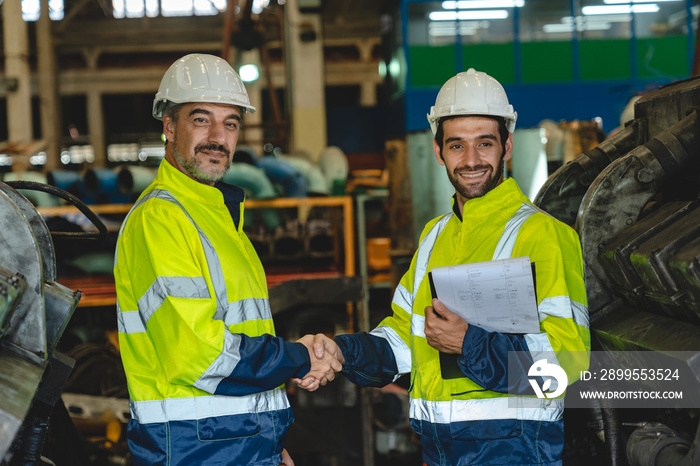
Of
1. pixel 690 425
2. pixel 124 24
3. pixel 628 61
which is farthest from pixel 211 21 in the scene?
pixel 690 425

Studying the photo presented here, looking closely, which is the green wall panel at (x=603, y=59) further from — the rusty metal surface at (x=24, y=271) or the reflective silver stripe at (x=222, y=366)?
the rusty metal surface at (x=24, y=271)

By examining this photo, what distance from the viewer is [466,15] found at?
524 inches

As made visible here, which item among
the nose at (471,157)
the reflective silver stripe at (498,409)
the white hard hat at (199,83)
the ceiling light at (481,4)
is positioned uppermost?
the ceiling light at (481,4)

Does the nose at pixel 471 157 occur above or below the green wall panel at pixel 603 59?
below

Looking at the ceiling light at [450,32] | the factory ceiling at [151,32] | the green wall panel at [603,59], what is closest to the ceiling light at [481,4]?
the ceiling light at [450,32]

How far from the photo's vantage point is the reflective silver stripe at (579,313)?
2205mm

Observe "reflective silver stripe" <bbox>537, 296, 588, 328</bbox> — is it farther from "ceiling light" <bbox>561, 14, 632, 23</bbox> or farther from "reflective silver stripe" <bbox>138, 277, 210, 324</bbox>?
"ceiling light" <bbox>561, 14, 632, 23</bbox>

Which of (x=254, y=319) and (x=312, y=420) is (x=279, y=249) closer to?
(x=312, y=420)

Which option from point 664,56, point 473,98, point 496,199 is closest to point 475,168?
point 496,199

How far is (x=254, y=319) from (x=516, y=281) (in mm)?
869

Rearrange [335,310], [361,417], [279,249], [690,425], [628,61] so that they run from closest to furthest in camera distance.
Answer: [690,425] → [361,417] → [335,310] → [279,249] → [628,61]

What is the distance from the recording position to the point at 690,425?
7.31 ft

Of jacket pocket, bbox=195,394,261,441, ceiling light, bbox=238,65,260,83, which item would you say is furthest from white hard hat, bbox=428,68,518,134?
ceiling light, bbox=238,65,260,83

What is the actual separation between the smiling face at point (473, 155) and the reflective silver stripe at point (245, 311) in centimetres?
83
